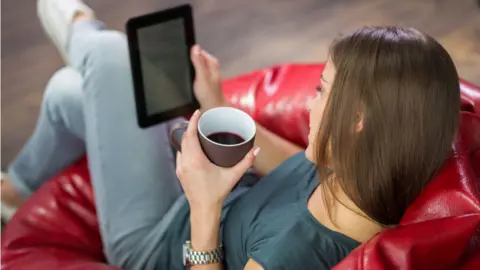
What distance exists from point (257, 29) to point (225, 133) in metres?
1.27

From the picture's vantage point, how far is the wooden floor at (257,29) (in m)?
1.97

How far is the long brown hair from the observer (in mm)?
759

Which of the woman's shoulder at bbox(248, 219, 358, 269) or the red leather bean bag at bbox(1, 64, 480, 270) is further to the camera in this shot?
the woman's shoulder at bbox(248, 219, 358, 269)

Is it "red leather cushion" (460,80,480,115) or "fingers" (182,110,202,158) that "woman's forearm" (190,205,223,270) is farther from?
"red leather cushion" (460,80,480,115)

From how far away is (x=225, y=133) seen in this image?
976 millimetres

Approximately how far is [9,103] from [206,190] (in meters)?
1.14

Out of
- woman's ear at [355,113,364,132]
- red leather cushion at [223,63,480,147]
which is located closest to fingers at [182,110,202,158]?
woman's ear at [355,113,364,132]

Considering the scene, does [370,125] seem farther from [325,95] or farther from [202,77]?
[202,77]

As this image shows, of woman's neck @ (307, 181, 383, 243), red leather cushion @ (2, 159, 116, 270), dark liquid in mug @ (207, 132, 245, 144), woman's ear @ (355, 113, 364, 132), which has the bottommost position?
red leather cushion @ (2, 159, 116, 270)

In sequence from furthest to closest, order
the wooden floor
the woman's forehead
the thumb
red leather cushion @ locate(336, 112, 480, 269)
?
the wooden floor, the thumb, the woman's forehead, red leather cushion @ locate(336, 112, 480, 269)

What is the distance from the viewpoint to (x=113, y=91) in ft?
3.75

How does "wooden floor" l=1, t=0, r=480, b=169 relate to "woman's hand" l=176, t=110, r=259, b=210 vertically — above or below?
below

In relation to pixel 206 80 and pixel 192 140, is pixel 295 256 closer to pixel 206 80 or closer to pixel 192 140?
pixel 192 140

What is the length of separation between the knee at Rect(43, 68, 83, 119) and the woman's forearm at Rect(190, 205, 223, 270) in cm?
42
